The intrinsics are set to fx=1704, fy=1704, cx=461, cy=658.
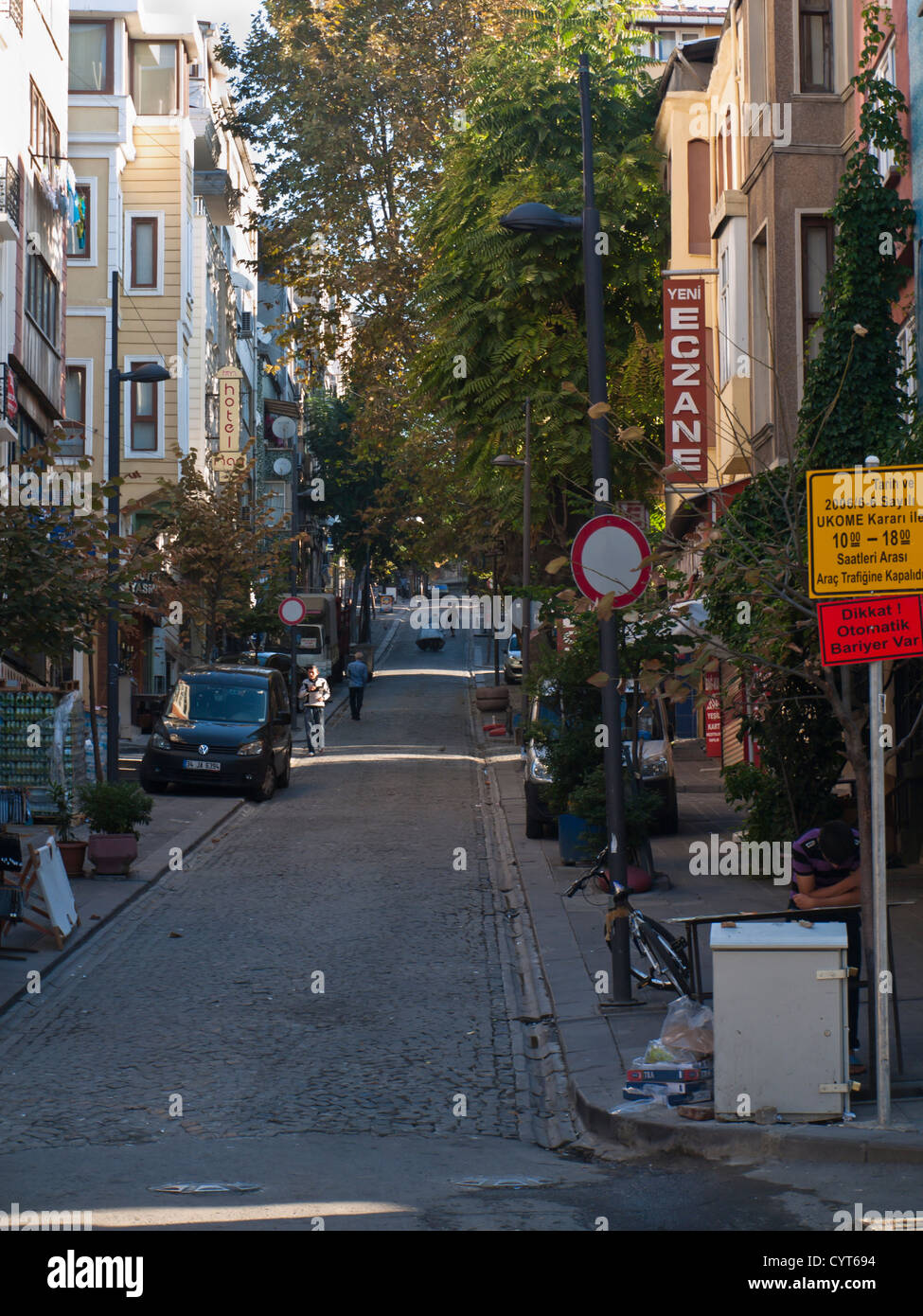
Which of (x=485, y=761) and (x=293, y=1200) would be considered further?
(x=485, y=761)

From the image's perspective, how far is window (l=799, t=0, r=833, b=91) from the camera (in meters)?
19.7

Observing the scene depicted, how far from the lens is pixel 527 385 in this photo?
30.3m

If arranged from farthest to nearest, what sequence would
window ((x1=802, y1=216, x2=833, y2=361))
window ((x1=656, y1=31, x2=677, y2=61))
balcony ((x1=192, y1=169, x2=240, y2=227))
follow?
1. window ((x1=656, y1=31, x2=677, y2=61))
2. balcony ((x1=192, y1=169, x2=240, y2=227))
3. window ((x1=802, y1=216, x2=833, y2=361))

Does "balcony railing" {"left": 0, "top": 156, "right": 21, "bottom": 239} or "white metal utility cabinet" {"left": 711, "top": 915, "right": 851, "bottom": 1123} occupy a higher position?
"balcony railing" {"left": 0, "top": 156, "right": 21, "bottom": 239}

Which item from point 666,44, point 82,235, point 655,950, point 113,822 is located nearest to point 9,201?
point 113,822

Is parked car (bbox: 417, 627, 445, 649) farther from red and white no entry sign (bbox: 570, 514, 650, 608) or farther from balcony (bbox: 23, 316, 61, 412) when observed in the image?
red and white no entry sign (bbox: 570, 514, 650, 608)

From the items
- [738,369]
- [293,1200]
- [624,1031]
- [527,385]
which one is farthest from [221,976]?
[527,385]

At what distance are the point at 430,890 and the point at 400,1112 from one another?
8.19 meters

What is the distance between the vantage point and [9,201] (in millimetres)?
26094

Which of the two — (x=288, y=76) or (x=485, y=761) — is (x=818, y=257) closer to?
(x=485, y=761)

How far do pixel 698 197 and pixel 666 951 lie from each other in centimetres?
1817

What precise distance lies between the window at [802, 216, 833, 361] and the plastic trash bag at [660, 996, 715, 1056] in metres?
12.0

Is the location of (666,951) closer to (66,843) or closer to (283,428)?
(66,843)

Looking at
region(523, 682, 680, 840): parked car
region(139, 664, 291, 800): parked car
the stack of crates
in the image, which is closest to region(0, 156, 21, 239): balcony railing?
region(139, 664, 291, 800): parked car
